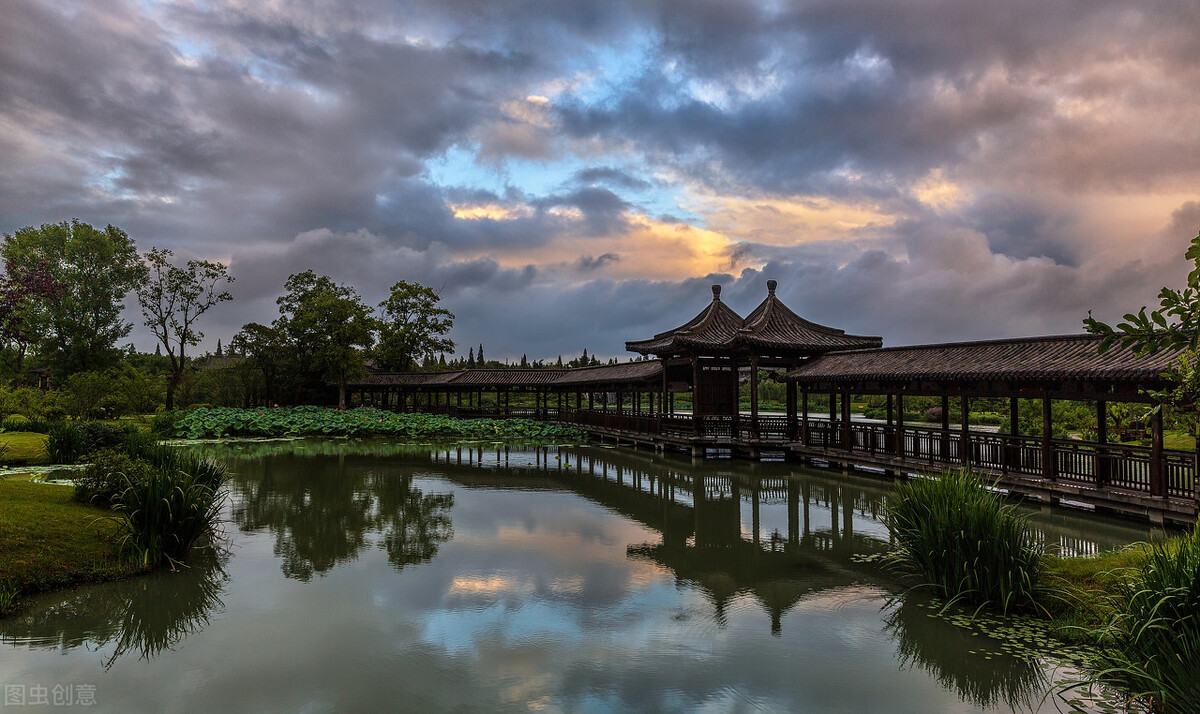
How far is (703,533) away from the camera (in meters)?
10.3

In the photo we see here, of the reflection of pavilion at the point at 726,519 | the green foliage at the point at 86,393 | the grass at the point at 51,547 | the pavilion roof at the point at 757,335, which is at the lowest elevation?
the reflection of pavilion at the point at 726,519

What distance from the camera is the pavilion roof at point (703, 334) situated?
67.2 feet

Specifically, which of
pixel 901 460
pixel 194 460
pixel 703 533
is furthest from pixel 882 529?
pixel 194 460

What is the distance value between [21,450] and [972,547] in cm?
1976

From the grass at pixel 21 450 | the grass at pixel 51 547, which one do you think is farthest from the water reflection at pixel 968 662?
the grass at pixel 21 450

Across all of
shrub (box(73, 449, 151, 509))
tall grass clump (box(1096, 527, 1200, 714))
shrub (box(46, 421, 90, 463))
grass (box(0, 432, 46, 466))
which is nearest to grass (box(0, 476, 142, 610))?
shrub (box(73, 449, 151, 509))

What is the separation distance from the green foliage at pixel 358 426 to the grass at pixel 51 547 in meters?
20.2

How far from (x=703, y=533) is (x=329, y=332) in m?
34.1

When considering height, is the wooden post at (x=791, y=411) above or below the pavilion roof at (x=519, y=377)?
below

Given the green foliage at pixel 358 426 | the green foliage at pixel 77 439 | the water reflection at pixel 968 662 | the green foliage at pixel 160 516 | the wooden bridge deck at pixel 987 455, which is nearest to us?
the water reflection at pixel 968 662

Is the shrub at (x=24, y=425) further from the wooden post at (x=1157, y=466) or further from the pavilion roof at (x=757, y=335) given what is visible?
the wooden post at (x=1157, y=466)

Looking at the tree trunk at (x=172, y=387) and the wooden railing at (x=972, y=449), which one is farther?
the tree trunk at (x=172, y=387)

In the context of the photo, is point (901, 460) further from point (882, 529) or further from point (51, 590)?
point (51, 590)

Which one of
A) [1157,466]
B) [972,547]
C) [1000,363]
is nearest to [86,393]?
[972,547]
